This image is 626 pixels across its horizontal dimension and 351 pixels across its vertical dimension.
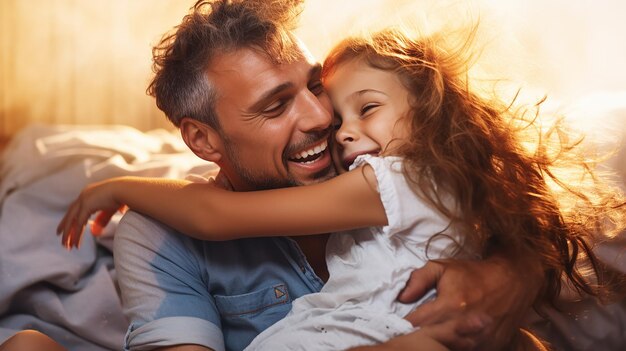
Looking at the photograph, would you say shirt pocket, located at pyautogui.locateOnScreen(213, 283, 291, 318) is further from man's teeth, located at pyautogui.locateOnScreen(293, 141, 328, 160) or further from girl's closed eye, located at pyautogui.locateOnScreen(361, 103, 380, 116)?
girl's closed eye, located at pyautogui.locateOnScreen(361, 103, 380, 116)

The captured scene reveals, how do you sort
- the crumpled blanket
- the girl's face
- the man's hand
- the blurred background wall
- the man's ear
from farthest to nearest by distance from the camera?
the blurred background wall
the crumpled blanket
the man's ear
the girl's face
the man's hand

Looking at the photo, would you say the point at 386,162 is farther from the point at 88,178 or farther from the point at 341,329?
the point at 88,178

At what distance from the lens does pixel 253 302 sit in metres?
1.55

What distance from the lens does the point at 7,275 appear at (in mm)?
1849

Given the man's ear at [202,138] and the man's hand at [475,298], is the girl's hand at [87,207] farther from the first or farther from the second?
the man's hand at [475,298]

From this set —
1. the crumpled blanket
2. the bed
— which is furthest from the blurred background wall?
Answer: the bed

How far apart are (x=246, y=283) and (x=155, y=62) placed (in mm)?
614

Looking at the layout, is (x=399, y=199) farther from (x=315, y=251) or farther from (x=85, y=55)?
(x=85, y=55)

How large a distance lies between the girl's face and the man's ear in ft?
1.09

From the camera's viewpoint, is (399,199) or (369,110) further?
(369,110)

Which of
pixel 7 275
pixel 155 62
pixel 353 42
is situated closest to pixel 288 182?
→ pixel 353 42

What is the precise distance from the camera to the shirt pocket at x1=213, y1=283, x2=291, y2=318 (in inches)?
61.2

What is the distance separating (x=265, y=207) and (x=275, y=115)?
28cm

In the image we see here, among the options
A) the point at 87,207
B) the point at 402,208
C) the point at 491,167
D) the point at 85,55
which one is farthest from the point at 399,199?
the point at 85,55
